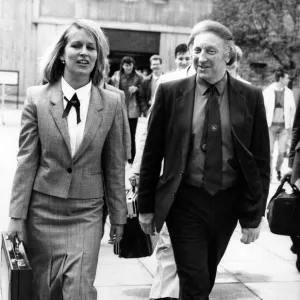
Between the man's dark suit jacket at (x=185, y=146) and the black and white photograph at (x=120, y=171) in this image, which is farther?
the man's dark suit jacket at (x=185, y=146)

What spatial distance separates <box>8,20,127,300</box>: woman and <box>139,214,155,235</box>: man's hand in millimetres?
192

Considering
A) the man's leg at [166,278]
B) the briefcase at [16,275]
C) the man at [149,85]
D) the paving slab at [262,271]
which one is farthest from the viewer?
the man at [149,85]

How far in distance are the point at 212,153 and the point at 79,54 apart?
3.00 feet

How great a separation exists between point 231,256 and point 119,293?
173 cm

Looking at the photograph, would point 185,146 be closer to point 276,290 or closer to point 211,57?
point 211,57

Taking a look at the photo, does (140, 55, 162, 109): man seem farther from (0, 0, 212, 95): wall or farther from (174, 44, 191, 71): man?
(0, 0, 212, 95): wall

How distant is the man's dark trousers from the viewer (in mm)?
3904

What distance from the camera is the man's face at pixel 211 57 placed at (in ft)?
13.1

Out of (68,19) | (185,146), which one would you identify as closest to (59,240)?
(185,146)

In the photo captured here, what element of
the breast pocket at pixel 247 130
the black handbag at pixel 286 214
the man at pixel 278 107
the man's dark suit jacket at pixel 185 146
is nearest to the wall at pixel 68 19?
the man at pixel 278 107

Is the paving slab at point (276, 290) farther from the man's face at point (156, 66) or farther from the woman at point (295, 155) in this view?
the man's face at point (156, 66)

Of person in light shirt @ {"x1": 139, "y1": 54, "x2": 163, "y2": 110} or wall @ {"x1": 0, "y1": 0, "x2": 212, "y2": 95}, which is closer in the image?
person in light shirt @ {"x1": 139, "y1": 54, "x2": 163, "y2": 110}

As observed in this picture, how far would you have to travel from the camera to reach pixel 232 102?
4031mm

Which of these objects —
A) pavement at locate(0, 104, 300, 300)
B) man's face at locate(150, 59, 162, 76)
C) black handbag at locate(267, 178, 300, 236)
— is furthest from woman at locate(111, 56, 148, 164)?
black handbag at locate(267, 178, 300, 236)
